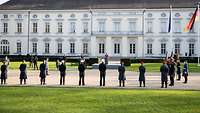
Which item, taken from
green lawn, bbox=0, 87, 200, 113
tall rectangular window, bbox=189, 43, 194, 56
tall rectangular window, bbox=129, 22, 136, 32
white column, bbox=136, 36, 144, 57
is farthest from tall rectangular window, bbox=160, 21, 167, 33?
green lawn, bbox=0, 87, 200, 113

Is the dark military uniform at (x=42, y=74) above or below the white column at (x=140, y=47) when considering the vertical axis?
below

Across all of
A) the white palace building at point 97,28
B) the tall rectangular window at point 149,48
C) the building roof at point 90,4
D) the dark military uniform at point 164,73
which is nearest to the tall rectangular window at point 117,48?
the white palace building at point 97,28

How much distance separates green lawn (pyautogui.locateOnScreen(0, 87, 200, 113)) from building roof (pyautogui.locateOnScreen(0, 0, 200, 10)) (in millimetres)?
49381

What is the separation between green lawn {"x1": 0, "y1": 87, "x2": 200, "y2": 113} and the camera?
16125 mm

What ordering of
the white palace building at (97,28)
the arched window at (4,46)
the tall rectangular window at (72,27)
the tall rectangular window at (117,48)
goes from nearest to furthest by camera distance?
the white palace building at (97,28)
the tall rectangular window at (117,48)
the tall rectangular window at (72,27)
the arched window at (4,46)

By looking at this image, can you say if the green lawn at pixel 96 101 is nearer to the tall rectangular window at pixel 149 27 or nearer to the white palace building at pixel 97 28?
the white palace building at pixel 97 28

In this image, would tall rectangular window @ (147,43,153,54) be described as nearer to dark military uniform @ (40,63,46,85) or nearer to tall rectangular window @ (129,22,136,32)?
tall rectangular window @ (129,22,136,32)

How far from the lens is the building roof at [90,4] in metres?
71.2

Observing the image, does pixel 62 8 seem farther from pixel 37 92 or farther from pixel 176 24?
pixel 37 92

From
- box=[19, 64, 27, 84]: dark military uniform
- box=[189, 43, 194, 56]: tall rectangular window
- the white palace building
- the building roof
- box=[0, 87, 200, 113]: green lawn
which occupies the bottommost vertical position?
box=[0, 87, 200, 113]: green lawn

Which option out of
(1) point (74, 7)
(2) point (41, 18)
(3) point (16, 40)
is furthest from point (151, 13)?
(3) point (16, 40)

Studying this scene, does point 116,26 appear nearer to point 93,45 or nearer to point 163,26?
point 93,45

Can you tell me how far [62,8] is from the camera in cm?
7431

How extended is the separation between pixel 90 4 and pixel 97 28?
3882 mm
